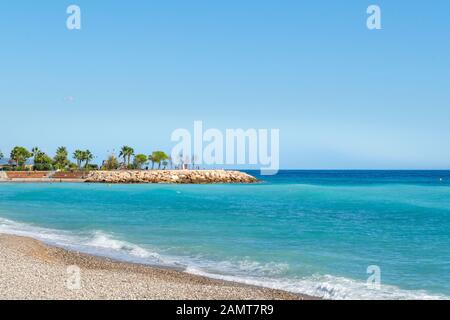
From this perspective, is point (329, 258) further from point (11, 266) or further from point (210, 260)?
point (11, 266)

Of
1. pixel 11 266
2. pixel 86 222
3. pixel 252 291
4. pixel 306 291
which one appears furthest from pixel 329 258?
pixel 86 222

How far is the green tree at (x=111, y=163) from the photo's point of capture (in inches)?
5656

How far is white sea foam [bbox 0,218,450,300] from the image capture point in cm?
1357

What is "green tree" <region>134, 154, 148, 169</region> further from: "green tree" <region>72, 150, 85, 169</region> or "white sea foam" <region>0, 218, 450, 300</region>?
"white sea foam" <region>0, 218, 450, 300</region>

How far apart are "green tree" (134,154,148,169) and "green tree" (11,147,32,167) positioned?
31.1m

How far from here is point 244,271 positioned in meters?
16.5

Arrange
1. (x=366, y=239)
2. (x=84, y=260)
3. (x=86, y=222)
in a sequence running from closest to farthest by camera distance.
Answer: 1. (x=84, y=260)
2. (x=366, y=239)
3. (x=86, y=222)

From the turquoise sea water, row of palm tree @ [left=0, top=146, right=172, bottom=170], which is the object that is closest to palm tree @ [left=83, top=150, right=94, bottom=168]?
row of palm tree @ [left=0, top=146, right=172, bottom=170]

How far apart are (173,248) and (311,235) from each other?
8.90 meters

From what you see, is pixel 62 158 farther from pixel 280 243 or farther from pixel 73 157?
pixel 280 243

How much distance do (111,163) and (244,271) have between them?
435ft

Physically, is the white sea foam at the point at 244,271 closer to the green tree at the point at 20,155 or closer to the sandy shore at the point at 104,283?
the sandy shore at the point at 104,283

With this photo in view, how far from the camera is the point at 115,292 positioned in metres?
11.5

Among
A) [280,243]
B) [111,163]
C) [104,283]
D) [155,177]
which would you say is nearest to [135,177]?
[155,177]
